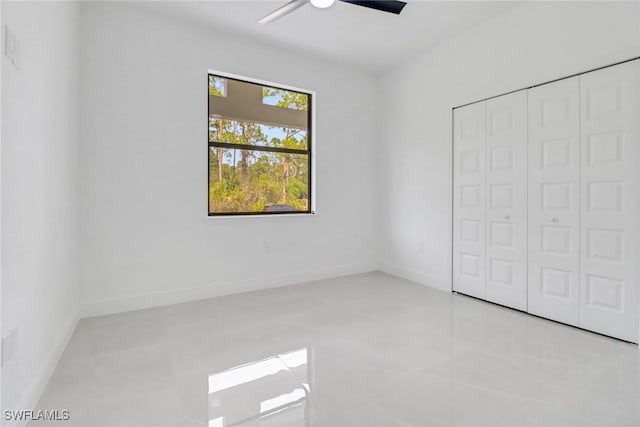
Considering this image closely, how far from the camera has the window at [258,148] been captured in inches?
151

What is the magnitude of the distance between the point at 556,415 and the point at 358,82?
4.17 m

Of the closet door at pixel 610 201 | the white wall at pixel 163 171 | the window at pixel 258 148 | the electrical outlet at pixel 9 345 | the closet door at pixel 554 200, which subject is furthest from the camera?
the window at pixel 258 148

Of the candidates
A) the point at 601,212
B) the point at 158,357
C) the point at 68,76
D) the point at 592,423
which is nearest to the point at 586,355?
the point at 592,423

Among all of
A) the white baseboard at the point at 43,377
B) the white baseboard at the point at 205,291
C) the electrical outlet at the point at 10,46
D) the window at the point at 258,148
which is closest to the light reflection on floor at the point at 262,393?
the white baseboard at the point at 43,377

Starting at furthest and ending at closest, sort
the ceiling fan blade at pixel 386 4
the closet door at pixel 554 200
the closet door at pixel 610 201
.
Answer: the closet door at pixel 554 200 → the ceiling fan blade at pixel 386 4 → the closet door at pixel 610 201

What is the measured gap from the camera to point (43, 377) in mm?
1920

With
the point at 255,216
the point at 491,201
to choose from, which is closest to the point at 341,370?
the point at 255,216

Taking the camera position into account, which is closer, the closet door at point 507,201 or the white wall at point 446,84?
the white wall at point 446,84

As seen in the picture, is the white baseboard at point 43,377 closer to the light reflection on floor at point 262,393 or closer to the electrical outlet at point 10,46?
the light reflection on floor at point 262,393

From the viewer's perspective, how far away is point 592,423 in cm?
162

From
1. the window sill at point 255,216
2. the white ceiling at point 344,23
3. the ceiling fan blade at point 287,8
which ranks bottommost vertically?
the window sill at point 255,216

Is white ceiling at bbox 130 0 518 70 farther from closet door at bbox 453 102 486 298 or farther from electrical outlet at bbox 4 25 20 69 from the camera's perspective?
electrical outlet at bbox 4 25 20 69

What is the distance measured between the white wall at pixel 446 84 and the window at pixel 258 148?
1200 mm

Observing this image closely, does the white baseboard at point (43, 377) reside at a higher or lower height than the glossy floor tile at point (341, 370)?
higher
